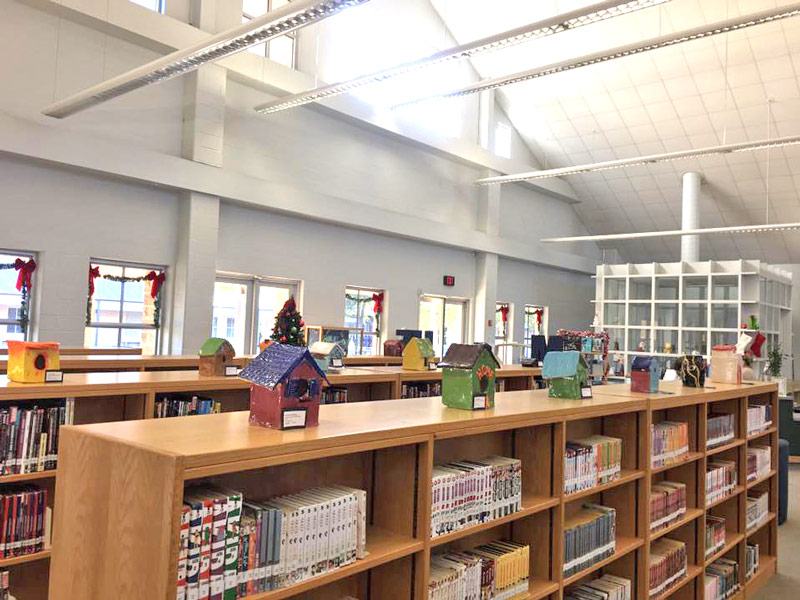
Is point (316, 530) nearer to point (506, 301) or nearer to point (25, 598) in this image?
point (25, 598)

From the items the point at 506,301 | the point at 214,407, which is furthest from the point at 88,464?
the point at 506,301

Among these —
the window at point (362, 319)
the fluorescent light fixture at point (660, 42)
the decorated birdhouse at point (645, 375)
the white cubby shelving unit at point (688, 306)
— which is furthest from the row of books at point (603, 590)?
the white cubby shelving unit at point (688, 306)

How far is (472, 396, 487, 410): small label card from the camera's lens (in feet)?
8.75

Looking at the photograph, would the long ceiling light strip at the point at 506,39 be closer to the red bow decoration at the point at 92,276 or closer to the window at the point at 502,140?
the red bow decoration at the point at 92,276

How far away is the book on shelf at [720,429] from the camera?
13.9ft

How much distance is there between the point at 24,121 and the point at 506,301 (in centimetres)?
956

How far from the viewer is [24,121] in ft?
21.6

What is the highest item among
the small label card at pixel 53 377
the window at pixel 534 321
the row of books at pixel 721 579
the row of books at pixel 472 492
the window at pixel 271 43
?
the window at pixel 271 43

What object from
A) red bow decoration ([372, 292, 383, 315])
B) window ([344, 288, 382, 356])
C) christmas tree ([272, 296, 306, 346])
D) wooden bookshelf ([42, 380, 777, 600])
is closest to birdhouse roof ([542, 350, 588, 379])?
wooden bookshelf ([42, 380, 777, 600])

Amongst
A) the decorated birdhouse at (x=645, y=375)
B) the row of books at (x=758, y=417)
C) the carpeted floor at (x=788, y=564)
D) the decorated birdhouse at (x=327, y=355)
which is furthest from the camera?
the row of books at (x=758, y=417)

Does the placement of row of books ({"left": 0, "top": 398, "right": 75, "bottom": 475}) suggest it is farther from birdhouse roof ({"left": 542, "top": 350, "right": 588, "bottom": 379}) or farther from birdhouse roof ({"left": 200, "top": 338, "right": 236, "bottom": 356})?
birdhouse roof ({"left": 542, "top": 350, "right": 588, "bottom": 379})

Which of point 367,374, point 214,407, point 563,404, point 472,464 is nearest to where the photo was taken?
point 472,464

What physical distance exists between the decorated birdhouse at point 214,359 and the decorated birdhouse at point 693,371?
3035 mm

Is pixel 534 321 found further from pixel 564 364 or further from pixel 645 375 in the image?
pixel 564 364
